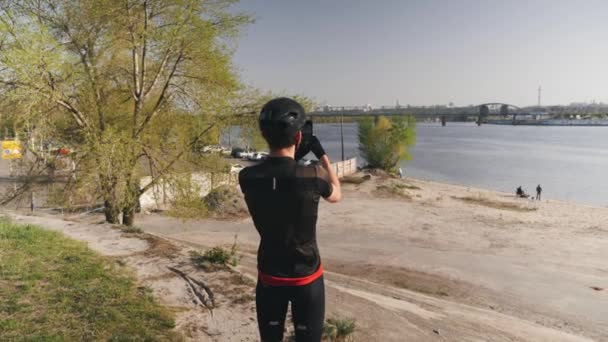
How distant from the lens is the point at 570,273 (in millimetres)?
17906

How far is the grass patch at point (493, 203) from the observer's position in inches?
1435

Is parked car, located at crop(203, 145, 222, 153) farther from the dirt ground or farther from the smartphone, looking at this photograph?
the smartphone

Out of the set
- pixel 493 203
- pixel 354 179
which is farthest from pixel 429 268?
pixel 354 179

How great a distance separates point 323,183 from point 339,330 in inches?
155

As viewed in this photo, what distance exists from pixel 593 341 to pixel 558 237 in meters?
17.4

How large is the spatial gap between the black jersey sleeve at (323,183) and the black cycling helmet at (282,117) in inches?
13.1

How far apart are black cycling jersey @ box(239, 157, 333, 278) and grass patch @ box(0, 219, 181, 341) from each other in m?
3.64

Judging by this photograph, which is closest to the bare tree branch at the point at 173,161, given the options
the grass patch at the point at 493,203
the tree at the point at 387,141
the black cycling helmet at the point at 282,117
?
the black cycling helmet at the point at 282,117

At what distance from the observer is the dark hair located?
2.68 meters

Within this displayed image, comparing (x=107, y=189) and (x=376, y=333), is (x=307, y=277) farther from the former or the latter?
(x=107, y=189)

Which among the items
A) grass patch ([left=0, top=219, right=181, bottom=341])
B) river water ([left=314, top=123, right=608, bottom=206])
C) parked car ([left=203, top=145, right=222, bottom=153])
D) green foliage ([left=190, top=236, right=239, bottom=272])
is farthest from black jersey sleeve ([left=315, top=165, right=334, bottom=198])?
river water ([left=314, top=123, right=608, bottom=206])

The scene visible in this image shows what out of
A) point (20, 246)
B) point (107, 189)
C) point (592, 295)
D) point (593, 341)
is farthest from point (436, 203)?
point (20, 246)

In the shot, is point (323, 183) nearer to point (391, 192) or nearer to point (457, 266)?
point (457, 266)

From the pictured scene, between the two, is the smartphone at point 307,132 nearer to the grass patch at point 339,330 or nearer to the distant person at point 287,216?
the distant person at point 287,216
